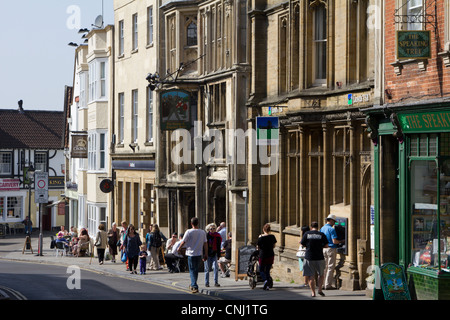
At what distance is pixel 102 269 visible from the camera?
96.1 ft

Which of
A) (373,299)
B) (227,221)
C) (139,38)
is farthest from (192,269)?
(139,38)

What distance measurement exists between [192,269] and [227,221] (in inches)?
322

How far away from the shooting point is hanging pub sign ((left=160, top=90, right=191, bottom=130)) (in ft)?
101

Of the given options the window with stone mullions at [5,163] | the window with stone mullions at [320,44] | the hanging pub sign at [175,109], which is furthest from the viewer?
the window with stone mullions at [5,163]

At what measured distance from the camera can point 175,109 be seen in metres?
31.0

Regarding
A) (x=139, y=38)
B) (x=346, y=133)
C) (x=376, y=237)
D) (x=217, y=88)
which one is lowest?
(x=376, y=237)

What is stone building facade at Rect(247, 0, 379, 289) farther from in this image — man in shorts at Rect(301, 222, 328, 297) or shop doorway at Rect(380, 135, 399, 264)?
man in shorts at Rect(301, 222, 328, 297)

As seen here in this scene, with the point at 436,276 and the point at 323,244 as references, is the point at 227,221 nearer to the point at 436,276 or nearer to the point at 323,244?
the point at 323,244

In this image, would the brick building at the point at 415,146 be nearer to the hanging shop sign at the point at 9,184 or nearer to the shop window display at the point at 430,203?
the shop window display at the point at 430,203

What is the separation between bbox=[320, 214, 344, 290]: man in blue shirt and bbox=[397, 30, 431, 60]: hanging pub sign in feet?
16.9

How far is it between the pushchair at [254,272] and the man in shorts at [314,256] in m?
1.68

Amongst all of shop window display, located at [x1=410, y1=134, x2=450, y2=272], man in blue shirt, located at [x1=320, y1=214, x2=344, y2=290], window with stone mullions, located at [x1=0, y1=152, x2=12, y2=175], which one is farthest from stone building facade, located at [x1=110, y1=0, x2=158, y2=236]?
window with stone mullions, located at [x1=0, y1=152, x2=12, y2=175]

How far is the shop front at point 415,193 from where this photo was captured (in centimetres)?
1664

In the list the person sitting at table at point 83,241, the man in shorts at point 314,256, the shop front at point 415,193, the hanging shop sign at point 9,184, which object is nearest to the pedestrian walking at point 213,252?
the man in shorts at point 314,256
